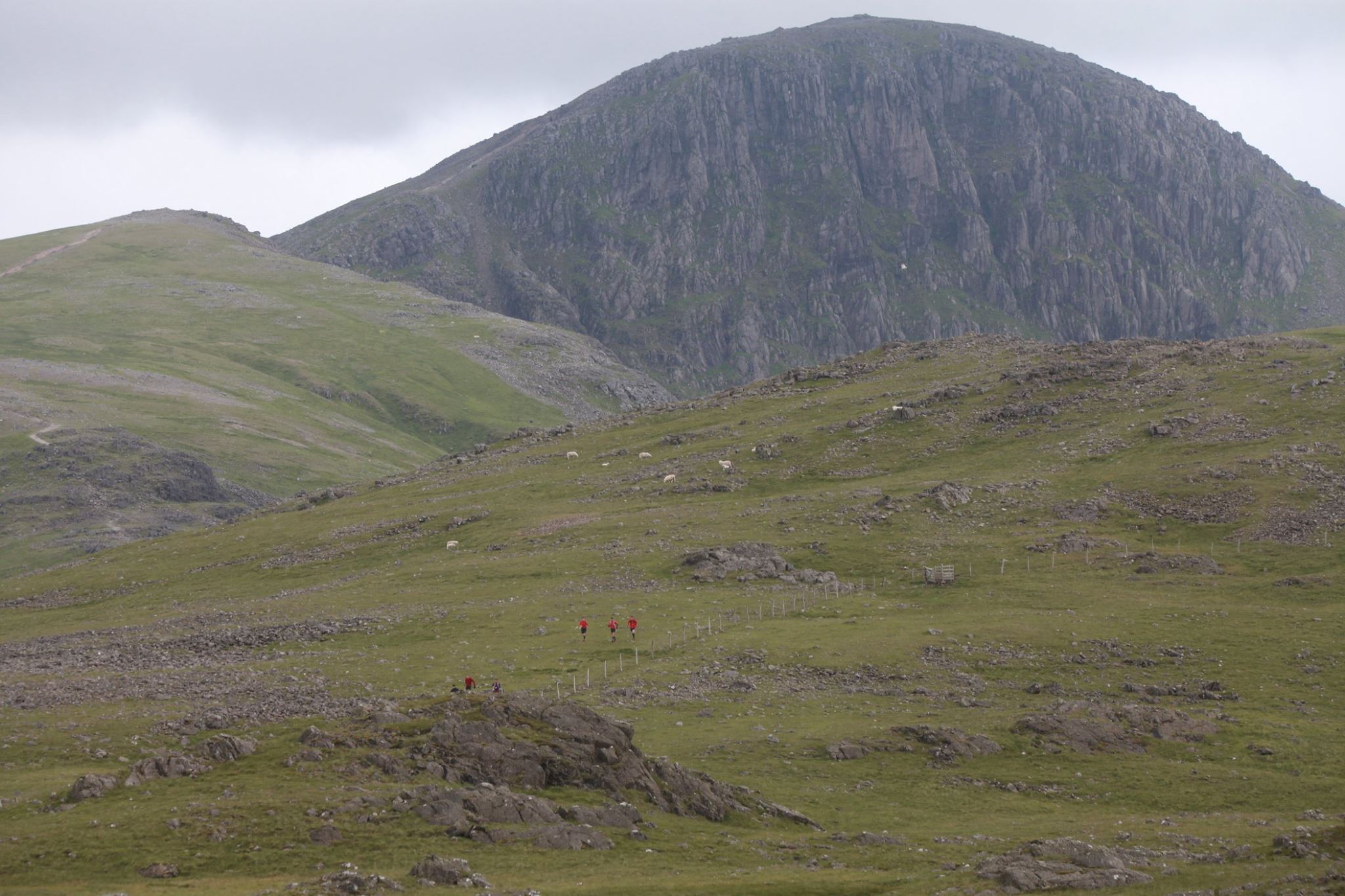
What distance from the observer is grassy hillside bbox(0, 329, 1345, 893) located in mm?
41344

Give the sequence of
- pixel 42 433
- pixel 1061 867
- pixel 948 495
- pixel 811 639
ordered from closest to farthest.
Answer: pixel 1061 867
pixel 811 639
pixel 948 495
pixel 42 433

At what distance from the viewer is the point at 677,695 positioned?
68438 mm

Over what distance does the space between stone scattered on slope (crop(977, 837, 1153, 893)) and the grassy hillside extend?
2.81 feet

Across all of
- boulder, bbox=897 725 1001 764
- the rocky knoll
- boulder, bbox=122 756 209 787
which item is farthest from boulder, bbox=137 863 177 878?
boulder, bbox=897 725 1001 764

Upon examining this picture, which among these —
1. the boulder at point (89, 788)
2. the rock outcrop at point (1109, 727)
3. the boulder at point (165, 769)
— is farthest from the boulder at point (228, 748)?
the rock outcrop at point (1109, 727)

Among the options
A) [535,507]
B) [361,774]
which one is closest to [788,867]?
[361,774]

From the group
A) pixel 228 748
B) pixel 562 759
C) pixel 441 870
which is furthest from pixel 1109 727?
pixel 228 748

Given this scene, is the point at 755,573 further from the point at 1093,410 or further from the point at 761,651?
the point at 1093,410

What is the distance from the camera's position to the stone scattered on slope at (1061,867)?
3672 centimetres

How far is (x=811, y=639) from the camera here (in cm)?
7794

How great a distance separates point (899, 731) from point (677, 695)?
45.3 feet

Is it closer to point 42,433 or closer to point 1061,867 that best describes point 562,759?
point 1061,867

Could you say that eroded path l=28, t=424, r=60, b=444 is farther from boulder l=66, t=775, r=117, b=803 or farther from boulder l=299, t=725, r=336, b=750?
boulder l=299, t=725, r=336, b=750

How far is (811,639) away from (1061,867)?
3984 centimetres
